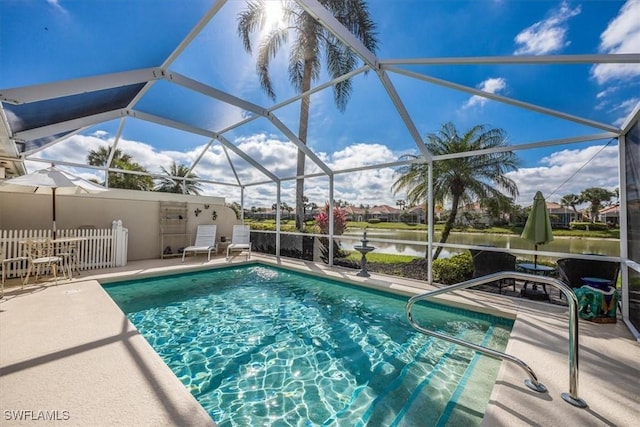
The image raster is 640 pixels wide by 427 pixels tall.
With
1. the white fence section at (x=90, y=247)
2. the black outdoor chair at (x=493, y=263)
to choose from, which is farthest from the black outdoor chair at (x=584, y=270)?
the white fence section at (x=90, y=247)

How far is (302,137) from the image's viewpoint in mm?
8430

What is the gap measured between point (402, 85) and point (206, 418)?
5884 millimetres

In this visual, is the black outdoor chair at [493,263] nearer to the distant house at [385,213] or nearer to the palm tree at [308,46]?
the distant house at [385,213]

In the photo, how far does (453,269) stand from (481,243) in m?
0.89

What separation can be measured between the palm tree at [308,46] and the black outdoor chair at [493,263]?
4.86 metres

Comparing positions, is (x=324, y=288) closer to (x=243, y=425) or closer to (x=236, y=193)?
(x=243, y=425)

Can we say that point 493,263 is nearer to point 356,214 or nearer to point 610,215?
point 610,215

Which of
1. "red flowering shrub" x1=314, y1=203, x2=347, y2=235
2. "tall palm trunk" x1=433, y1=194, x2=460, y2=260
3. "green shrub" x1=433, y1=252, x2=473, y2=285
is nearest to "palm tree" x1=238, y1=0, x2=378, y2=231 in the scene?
"red flowering shrub" x1=314, y1=203, x2=347, y2=235

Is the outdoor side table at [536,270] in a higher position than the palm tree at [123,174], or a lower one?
lower

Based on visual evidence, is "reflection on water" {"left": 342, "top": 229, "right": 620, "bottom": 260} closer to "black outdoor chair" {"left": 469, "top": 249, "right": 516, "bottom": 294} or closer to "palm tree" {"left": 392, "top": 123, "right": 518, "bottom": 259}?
"black outdoor chair" {"left": 469, "top": 249, "right": 516, "bottom": 294}

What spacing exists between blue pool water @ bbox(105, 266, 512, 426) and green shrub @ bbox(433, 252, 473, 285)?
141 centimetres

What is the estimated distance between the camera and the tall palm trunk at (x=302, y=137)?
7.91 metres

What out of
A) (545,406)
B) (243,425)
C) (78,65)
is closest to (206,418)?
(243,425)

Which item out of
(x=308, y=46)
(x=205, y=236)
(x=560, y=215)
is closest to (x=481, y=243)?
(x=560, y=215)
